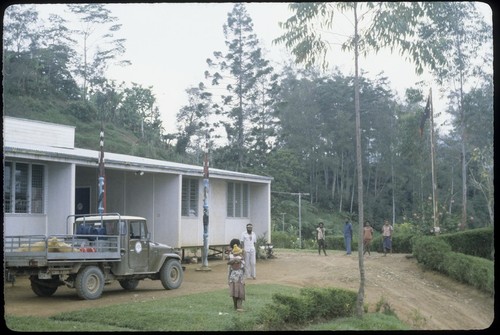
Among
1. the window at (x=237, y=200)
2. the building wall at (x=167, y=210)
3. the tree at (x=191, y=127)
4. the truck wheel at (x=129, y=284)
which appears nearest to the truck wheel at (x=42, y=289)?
the truck wheel at (x=129, y=284)

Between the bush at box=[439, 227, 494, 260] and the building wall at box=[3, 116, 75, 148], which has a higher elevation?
the building wall at box=[3, 116, 75, 148]

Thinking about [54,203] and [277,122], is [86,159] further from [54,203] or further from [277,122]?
[277,122]

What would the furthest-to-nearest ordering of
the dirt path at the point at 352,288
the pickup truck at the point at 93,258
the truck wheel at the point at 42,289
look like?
the truck wheel at the point at 42,289 → the dirt path at the point at 352,288 → the pickup truck at the point at 93,258

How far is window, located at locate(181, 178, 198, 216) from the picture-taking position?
21.9m

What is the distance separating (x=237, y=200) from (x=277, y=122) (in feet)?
70.8

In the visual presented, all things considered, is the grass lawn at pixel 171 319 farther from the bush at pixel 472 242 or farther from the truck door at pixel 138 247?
the bush at pixel 472 242

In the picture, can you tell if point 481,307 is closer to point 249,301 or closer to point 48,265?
point 249,301

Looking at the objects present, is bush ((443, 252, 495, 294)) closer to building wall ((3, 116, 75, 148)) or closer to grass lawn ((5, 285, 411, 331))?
grass lawn ((5, 285, 411, 331))

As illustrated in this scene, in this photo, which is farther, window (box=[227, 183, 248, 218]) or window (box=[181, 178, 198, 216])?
window (box=[227, 183, 248, 218])

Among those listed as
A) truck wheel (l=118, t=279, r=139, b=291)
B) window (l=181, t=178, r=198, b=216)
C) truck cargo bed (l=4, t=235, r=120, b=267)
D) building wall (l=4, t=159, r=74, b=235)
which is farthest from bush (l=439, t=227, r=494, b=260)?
truck cargo bed (l=4, t=235, r=120, b=267)

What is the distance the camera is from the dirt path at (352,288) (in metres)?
13.6

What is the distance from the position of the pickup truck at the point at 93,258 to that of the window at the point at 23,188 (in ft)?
4.10

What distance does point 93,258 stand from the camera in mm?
13391

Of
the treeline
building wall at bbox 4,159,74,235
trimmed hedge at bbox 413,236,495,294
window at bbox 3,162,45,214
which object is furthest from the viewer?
the treeline
